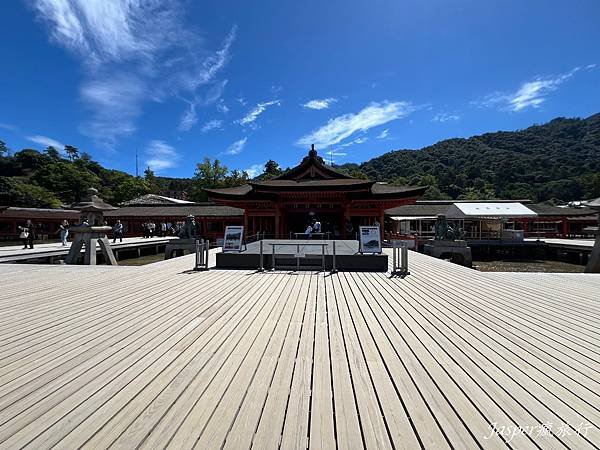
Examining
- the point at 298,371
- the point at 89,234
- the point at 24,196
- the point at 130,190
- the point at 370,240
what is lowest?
the point at 298,371

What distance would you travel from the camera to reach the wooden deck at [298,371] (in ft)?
6.98

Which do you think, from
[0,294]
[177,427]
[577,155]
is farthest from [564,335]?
[577,155]

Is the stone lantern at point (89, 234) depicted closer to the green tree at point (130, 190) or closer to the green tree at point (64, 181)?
the green tree at point (130, 190)

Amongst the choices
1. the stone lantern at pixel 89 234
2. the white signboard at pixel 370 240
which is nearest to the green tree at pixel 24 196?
the stone lantern at pixel 89 234

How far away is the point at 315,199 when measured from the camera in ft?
62.5

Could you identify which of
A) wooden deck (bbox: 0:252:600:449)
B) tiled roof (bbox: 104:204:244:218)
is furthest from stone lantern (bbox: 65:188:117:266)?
tiled roof (bbox: 104:204:244:218)

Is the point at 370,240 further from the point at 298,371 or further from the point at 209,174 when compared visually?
the point at 209,174

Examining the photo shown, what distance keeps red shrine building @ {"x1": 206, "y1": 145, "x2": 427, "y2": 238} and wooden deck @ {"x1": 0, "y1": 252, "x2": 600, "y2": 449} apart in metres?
12.4

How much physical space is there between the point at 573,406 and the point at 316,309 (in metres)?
3.41

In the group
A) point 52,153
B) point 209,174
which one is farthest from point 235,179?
point 52,153

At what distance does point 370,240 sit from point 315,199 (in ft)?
32.2

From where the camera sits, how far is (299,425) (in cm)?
219

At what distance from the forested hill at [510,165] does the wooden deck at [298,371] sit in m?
64.7

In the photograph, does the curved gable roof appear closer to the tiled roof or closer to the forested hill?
the tiled roof
